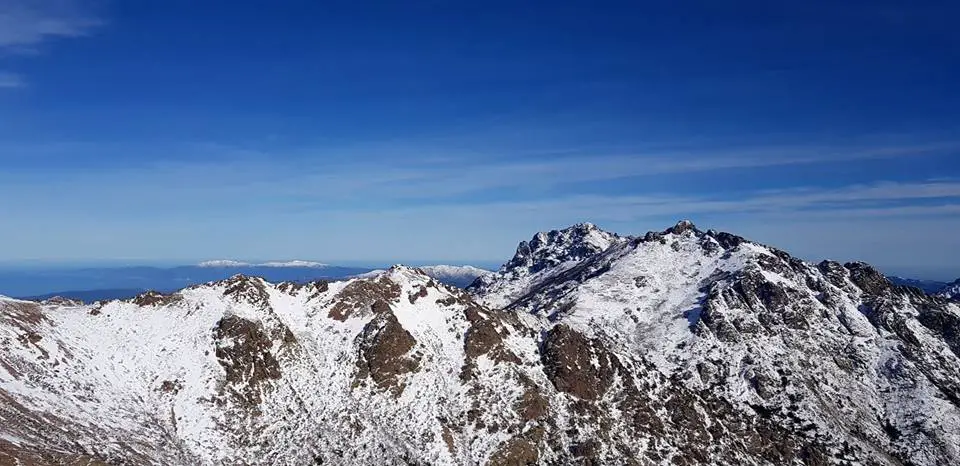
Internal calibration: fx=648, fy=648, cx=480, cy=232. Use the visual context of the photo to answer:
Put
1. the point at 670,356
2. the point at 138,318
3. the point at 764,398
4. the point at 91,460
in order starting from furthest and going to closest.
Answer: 1. the point at 670,356
2. the point at 764,398
3. the point at 138,318
4. the point at 91,460

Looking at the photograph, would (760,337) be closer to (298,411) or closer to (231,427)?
(298,411)

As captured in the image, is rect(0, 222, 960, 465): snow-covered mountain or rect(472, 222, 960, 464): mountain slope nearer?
rect(0, 222, 960, 465): snow-covered mountain

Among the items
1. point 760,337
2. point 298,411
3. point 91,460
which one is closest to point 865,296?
point 760,337

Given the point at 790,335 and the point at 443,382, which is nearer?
the point at 443,382

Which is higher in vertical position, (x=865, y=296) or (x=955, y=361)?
(x=865, y=296)

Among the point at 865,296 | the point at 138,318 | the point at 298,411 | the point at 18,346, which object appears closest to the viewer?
the point at 18,346

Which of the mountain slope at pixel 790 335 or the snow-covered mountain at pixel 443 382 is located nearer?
the snow-covered mountain at pixel 443 382

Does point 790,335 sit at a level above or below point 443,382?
below

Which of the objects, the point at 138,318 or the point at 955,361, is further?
the point at 955,361
